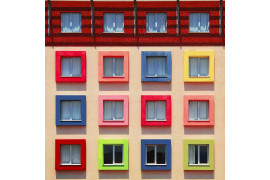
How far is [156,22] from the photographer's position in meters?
18.8

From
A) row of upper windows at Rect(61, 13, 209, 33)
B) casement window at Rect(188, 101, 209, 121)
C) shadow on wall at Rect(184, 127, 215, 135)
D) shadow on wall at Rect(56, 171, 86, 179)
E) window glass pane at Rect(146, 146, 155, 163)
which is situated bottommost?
shadow on wall at Rect(56, 171, 86, 179)

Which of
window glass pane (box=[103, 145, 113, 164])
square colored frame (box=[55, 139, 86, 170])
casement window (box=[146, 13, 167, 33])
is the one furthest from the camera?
casement window (box=[146, 13, 167, 33])

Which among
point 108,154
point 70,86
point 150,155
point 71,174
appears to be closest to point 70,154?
point 71,174

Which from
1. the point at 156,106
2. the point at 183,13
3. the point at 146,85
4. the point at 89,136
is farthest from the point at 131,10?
the point at 89,136

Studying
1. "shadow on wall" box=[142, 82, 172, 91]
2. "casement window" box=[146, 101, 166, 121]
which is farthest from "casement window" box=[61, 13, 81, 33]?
"casement window" box=[146, 101, 166, 121]

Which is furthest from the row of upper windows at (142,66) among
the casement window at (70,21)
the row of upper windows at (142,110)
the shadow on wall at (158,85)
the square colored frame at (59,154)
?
the square colored frame at (59,154)

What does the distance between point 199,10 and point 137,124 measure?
696cm

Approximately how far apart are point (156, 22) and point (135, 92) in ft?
12.9

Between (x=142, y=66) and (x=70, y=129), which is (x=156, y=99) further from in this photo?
(x=70, y=129)

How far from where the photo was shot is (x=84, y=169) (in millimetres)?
18516

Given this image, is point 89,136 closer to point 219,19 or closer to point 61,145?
point 61,145

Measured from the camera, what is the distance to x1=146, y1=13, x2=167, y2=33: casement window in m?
18.8

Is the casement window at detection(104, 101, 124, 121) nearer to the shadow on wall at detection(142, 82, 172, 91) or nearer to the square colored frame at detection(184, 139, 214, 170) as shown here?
the shadow on wall at detection(142, 82, 172, 91)

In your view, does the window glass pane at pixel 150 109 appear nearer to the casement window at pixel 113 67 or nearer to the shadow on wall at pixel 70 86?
the casement window at pixel 113 67
